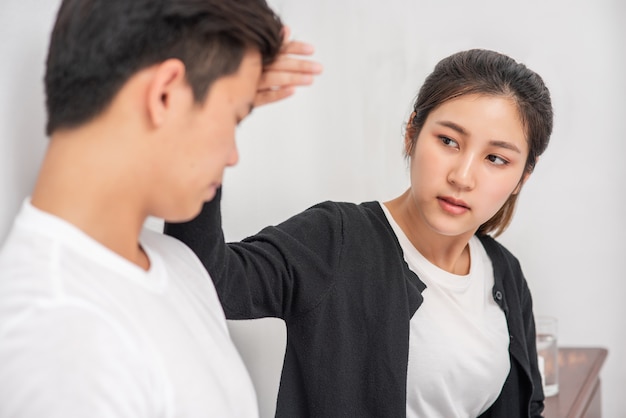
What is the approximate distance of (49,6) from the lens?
2.89 ft

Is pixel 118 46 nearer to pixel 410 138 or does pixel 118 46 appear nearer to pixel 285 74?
pixel 285 74

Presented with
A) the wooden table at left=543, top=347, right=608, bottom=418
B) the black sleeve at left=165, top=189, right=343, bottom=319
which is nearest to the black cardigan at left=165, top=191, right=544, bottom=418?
the black sleeve at left=165, top=189, right=343, bottom=319

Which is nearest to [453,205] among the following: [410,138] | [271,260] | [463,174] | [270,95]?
[463,174]

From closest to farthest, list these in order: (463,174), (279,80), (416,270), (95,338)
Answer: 1. (95,338)
2. (279,80)
3. (463,174)
4. (416,270)

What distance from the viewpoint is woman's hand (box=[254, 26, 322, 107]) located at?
82 centimetres

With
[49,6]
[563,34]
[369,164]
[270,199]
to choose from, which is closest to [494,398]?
[270,199]

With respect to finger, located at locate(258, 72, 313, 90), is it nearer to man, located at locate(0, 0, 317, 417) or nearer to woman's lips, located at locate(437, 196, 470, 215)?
man, located at locate(0, 0, 317, 417)

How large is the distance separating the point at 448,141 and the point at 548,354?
724 millimetres

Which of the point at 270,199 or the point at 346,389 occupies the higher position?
the point at 270,199

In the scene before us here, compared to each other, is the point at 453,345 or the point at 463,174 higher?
the point at 463,174

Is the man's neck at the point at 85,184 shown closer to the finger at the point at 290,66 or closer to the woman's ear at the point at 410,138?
the finger at the point at 290,66

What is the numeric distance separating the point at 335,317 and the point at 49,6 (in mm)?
536

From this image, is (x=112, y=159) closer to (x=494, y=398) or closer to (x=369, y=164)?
(x=494, y=398)

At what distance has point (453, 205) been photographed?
3.97 feet
